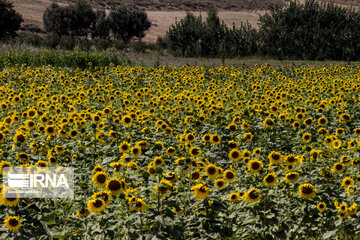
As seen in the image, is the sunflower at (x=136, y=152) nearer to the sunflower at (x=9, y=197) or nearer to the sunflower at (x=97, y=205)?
the sunflower at (x=97, y=205)

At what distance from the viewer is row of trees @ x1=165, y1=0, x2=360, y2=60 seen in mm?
25938

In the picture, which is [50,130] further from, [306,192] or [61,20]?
[61,20]

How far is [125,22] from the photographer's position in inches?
2251

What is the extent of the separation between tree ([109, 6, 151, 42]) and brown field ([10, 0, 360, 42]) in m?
11.1

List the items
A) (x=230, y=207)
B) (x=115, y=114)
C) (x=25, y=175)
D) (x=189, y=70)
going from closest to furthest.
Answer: (x=25, y=175)
(x=230, y=207)
(x=115, y=114)
(x=189, y=70)

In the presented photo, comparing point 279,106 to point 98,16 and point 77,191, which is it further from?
point 98,16

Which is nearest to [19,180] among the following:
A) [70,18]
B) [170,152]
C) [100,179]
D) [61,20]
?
[100,179]

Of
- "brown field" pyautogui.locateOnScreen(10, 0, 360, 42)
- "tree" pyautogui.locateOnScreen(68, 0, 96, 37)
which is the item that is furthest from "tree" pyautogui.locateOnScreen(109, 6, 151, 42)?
"brown field" pyautogui.locateOnScreen(10, 0, 360, 42)

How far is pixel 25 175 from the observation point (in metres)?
3.69

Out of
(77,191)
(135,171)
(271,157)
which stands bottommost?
(77,191)

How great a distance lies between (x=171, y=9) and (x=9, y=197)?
348 feet

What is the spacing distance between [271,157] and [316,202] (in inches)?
27.5

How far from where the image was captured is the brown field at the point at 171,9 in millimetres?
79312

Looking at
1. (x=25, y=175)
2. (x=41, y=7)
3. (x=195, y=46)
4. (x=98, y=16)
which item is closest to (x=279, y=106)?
(x=25, y=175)
